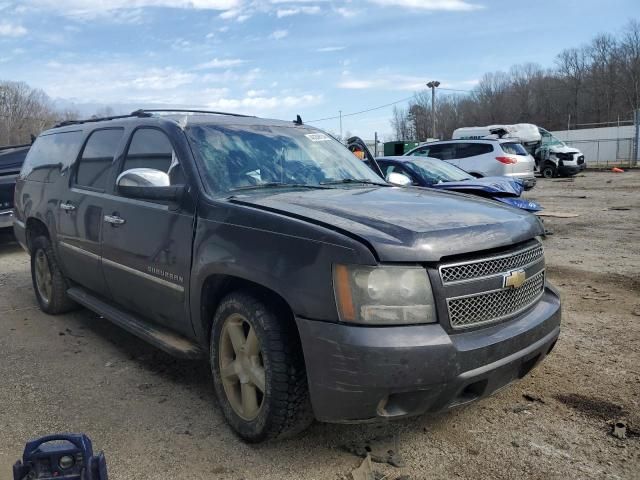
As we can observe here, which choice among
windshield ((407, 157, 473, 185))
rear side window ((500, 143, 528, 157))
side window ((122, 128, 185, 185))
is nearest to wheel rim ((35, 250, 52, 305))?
side window ((122, 128, 185, 185))

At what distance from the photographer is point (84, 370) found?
4.14 m

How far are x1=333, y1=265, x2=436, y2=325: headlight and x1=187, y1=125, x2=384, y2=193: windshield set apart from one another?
4.06 ft

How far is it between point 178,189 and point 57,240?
2.28 m

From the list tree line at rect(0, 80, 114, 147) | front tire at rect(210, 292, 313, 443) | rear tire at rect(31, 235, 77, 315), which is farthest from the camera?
tree line at rect(0, 80, 114, 147)

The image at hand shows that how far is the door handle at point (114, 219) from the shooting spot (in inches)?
155

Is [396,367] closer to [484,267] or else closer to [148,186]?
[484,267]

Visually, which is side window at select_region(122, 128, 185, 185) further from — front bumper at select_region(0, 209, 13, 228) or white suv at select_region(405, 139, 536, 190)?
white suv at select_region(405, 139, 536, 190)

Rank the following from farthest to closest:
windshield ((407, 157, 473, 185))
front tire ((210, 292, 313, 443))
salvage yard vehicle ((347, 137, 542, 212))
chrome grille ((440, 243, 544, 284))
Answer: windshield ((407, 157, 473, 185))
salvage yard vehicle ((347, 137, 542, 212))
front tire ((210, 292, 313, 443))
chrome grille ((440, 243, 544, 284))

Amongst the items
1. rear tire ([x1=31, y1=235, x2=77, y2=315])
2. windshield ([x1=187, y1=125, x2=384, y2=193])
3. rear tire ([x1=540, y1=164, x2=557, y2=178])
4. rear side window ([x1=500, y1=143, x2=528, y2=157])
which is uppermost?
windshield ([x1=187, y1=125, x2=384, y2=193])

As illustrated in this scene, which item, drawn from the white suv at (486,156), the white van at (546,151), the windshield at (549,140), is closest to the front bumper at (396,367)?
the white suv at (486,156)

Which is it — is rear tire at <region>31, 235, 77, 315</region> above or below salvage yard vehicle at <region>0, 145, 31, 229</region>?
below

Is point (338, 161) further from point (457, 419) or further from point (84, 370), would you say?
point (84, 370)

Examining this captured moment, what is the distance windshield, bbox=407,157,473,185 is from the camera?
9.25 metres

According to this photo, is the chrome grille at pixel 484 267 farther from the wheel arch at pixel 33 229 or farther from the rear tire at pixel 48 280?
the wheel arch at pixel 33 229
